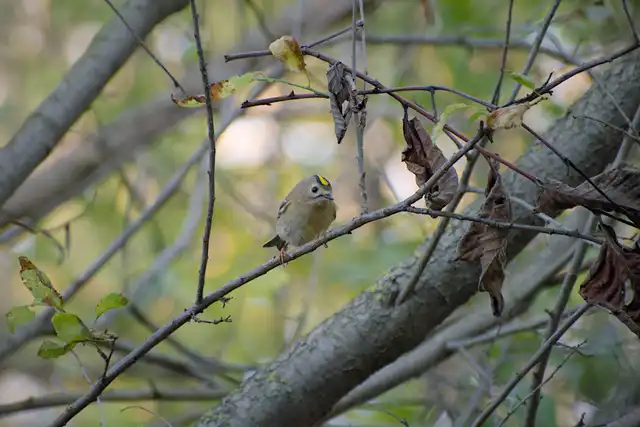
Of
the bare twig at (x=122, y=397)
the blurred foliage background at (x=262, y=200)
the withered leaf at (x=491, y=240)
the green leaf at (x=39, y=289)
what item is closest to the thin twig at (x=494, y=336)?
the blurred foliage background at (x=262, y=200)

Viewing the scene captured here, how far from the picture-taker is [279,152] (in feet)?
17.7

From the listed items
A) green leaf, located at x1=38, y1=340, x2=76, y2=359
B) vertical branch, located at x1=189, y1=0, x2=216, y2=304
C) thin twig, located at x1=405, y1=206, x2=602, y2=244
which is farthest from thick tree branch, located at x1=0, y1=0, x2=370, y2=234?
thin twig, located at x1=405, y1=206, x2=602, y2=244

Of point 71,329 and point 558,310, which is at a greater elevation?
point 71,329

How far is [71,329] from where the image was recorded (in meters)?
1.65

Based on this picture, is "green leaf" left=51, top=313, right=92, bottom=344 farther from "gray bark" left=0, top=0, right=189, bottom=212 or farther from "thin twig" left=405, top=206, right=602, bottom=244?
"gray bark" left=0, top=0, right=189, bottom=212

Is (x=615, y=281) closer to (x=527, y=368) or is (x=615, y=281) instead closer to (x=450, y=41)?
(x=527, y=368)

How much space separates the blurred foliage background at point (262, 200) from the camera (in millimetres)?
3330

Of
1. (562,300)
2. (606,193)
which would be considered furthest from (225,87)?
(562,300)

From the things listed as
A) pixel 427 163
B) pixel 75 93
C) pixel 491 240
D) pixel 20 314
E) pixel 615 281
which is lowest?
pixel 615 281

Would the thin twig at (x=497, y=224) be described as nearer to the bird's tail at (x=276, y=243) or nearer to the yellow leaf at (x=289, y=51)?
the yellow leaf at (x=289, y=51)

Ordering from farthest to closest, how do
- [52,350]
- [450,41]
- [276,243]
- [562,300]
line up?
[450,41] < [276,243] < [562,300] < [52,350]

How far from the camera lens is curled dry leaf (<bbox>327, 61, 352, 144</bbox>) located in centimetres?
153

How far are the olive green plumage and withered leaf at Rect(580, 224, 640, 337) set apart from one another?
1.44 meters

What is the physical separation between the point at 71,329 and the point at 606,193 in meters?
1.11
